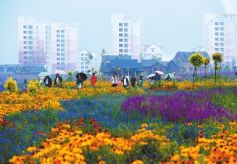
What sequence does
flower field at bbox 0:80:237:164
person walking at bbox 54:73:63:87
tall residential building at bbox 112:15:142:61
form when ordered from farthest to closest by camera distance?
tall residential building at bbox 112:15:142:61 → person walking at bbox 54:73:63:87 → flower field at bbox 0:80:237:164

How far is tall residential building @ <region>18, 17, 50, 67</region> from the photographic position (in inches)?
5517

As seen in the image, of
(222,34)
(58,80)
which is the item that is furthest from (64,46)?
(58,80)

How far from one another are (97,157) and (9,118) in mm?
5997

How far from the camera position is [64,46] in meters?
147

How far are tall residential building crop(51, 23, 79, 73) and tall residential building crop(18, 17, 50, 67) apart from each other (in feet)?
8.07

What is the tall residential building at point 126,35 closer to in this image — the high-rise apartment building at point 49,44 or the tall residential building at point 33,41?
the high-rise apartment building at point 49,44

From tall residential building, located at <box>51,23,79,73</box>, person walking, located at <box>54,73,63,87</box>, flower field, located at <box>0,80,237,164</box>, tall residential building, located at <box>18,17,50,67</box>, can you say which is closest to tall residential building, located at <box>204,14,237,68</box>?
tall residential building, located at <box>51,23,79,73</box>

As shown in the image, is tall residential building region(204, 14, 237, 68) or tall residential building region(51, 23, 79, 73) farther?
tall residential building region(204, 14, 237, 68)

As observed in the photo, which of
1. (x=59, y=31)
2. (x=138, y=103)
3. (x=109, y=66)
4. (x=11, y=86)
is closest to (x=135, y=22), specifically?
(x=59, y=31)

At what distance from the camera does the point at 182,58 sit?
3238 inches

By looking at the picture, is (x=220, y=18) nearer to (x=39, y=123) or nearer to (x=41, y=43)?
(x=41, y=43)

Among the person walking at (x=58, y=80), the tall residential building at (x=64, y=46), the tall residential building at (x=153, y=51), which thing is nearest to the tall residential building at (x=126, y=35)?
the tall residential building at (x=153, y=51)

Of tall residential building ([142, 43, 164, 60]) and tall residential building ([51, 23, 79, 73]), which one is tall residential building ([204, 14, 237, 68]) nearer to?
tall residential building ([142, 43, 164, 60])

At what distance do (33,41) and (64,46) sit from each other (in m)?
8.88
